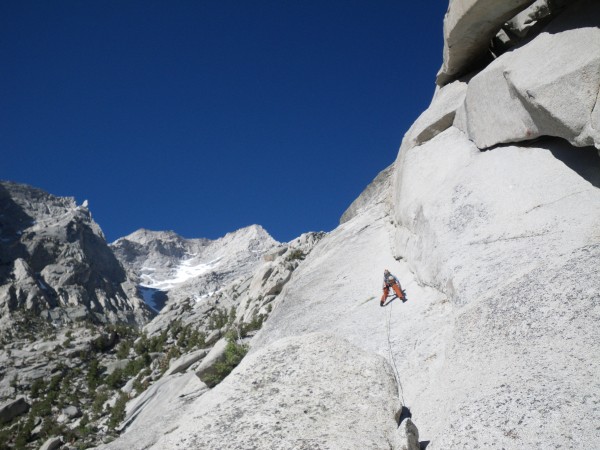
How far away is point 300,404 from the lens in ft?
29.0

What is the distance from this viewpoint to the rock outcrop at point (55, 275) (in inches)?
4894

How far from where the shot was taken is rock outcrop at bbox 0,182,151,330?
124m

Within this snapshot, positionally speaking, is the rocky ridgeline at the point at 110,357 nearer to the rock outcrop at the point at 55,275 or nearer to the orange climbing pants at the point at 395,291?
the rock outcrop at the point at 55,275

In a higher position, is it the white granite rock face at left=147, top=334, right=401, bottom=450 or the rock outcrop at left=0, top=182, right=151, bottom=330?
the rock outcrop at left=0, top=182, right=151, bottom=330

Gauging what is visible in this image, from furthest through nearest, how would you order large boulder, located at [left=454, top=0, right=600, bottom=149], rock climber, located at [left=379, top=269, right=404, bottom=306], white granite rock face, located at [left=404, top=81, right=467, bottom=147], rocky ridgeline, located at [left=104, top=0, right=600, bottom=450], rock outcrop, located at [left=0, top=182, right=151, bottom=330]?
rock outcrop, located at [left=0, top=182, right=151, bottom=330]
white granite rock face, located at [left=404, top=81, right=467, bottom=147]
rock climber, located at [left=379, top=269, right=404, bottom=306]
large boulder, located at [left=454, top=0, right=600, bottom=149]
rocky ridgeline, located at [left=104, top=0, right=600, bottom=450]

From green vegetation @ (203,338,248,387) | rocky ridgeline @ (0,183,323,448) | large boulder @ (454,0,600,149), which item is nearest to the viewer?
large boulder @ (454,0,600,149)

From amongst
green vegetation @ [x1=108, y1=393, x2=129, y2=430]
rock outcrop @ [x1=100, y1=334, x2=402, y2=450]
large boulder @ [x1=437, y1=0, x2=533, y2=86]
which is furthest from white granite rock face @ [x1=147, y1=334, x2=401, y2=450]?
green vegetation @ [x1=108, y1=393, x2=129, y2=430]

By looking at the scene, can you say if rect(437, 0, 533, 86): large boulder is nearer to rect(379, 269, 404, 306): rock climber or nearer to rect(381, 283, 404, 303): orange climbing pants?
rect(379, 269, 404, 306): rock climber

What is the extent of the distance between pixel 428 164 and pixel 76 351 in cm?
7306

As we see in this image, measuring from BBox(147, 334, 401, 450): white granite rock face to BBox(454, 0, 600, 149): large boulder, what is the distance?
30.1ft

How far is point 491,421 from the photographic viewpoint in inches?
292

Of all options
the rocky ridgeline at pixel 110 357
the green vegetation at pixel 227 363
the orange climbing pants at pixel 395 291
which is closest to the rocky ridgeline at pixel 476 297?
the orange climbing pants at pixel 395 291

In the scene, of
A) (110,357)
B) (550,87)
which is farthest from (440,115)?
(110,357)

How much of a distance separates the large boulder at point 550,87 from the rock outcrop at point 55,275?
12481 cm
